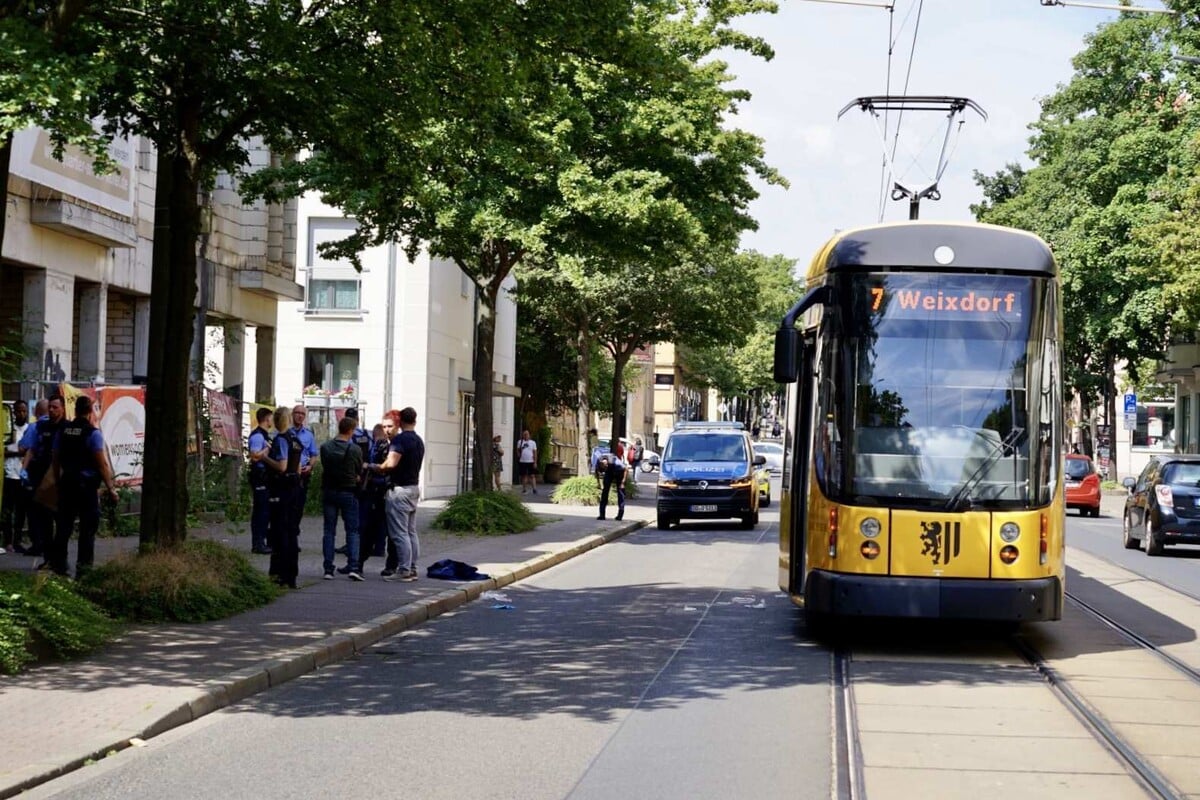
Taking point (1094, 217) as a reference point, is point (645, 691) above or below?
below

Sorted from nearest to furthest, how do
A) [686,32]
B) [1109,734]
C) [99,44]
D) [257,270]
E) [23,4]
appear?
[1109,734] < [23,4] < [99,44] < [686,32] < [257,270]

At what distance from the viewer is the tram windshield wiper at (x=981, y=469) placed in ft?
40.5

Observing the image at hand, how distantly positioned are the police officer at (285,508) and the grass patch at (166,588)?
63.9 inches

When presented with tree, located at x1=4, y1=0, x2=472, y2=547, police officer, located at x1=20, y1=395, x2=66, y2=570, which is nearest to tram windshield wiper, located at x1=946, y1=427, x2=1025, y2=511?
tree, located at x1=4, y1=0, x2=472, y2=547

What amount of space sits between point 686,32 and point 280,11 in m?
17.6

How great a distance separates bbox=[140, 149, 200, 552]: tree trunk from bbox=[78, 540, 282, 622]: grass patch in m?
0.35

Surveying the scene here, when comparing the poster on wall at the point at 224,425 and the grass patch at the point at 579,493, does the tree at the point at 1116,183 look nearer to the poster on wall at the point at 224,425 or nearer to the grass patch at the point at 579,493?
the grass patch at the point at 579,493

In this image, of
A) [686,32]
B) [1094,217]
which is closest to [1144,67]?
[1094,217]

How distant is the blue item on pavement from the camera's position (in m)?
18.2

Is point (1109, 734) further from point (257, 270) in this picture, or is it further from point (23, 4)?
point (257, 270)

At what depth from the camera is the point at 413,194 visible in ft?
47.2

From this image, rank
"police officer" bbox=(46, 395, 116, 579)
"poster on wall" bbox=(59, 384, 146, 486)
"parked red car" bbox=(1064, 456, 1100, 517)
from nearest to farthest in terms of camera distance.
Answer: "police officer" bbox=(46, 395, 116, 579), "poster on wall" bbox=(59, 384, 146, 486), "parked red car" bbox=(1064, 456, 1100, 517)

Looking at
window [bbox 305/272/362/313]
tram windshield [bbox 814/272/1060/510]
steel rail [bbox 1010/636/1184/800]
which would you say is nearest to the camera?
steel rail [bbox 1010/636/1184/800]

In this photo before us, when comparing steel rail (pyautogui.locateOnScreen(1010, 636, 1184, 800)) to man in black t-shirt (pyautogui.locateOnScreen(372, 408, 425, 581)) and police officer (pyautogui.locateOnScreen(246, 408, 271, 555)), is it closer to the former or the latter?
man in black t-shirt (pyautogui.locateOnScreen(372, 408, 425, 581))
